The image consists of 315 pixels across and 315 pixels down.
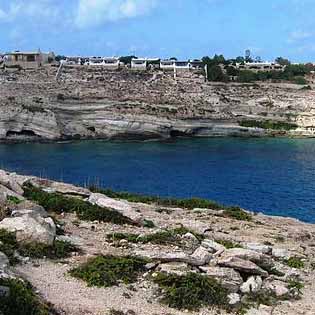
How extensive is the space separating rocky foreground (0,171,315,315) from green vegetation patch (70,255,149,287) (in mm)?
23

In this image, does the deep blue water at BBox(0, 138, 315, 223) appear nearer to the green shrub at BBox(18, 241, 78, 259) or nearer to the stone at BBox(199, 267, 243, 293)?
the stone at BBox(199, 267, 243, 293)

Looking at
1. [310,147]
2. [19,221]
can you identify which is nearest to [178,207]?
[19,221]

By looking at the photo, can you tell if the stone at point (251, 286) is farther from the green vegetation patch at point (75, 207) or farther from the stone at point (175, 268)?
the green vegetation patch at point (75, 207)

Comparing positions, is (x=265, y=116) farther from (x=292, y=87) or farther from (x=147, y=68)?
(x=147, y=68)

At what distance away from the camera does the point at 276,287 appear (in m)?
13.7

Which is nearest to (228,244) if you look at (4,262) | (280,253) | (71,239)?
(280,253)

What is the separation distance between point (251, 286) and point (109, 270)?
324 cm

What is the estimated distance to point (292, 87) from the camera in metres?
93.6

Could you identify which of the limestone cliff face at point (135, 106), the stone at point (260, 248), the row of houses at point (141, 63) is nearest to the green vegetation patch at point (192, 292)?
the stone at point (260, 248)

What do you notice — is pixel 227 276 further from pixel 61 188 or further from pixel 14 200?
pixel 61 188

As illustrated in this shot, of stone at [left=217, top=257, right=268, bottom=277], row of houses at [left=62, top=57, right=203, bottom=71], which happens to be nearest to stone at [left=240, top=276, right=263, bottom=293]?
stone at [left=217, top=257, right=268, bottom=277]

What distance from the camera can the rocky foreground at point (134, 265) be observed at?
12.4 meters

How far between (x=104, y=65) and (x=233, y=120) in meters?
29.8

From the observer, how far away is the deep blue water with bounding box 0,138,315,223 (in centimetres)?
4231
